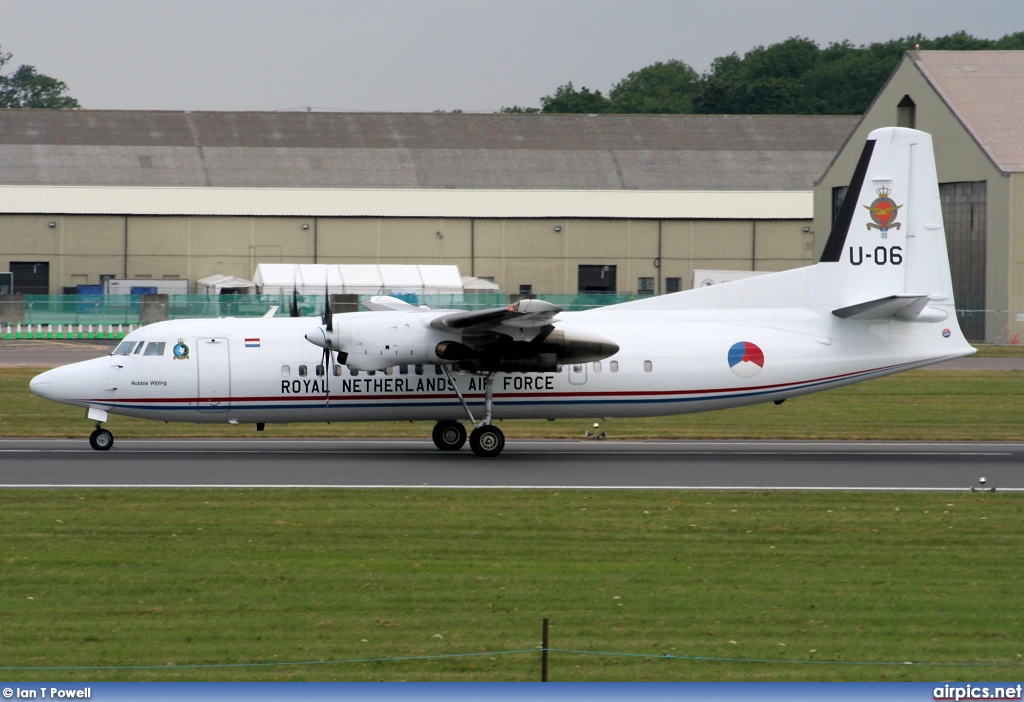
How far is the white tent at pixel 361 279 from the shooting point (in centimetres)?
6034

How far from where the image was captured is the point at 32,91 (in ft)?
463

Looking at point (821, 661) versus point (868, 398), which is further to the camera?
point (868, 398)

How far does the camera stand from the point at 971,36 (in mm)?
119625

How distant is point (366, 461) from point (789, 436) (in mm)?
10231

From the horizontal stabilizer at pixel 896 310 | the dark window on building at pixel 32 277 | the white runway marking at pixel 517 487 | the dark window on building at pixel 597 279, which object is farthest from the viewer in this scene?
the dark window on building at pixel 597 279

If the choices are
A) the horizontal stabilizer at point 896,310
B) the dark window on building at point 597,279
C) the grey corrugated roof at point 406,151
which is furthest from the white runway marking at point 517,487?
the grey corrugated roof at point 406,151

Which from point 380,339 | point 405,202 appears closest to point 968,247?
point 405,202

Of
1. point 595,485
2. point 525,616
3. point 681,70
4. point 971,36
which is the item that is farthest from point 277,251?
point 681,70

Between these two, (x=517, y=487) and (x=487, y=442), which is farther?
(x=487, y=442)

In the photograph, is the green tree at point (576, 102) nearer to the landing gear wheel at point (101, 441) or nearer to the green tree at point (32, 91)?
the green tree at point (32, 91)

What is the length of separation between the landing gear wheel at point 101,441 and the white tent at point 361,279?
37470mm

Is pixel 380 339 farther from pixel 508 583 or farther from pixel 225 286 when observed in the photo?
pixel 225 286

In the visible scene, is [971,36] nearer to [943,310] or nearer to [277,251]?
[277,251]

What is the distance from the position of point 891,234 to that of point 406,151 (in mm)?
58025
